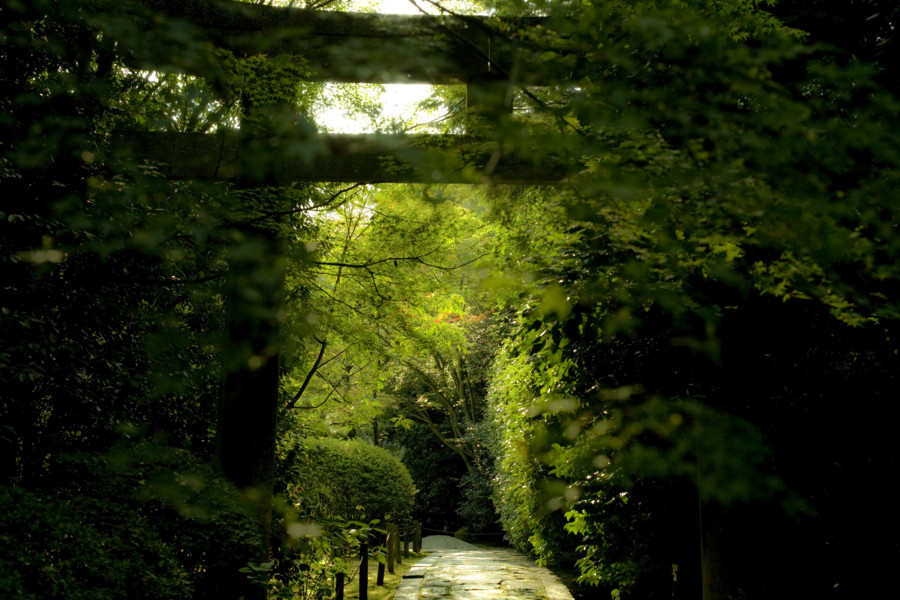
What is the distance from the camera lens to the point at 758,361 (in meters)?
4.42

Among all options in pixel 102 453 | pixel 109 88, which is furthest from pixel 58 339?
pixel 109 88

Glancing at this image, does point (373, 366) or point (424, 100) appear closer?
point (424, 100)

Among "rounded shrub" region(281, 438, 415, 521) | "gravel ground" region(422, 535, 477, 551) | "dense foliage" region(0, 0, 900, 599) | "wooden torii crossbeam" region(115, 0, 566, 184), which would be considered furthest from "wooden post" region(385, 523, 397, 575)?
"wooden torii crossbeam" region(115, 0, 566, 184)

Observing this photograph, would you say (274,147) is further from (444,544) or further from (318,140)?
(444,544)

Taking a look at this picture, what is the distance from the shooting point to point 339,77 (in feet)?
17.0

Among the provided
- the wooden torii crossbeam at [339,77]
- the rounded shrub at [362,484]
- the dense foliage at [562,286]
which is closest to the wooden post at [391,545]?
the rounded shrub at [362,484]

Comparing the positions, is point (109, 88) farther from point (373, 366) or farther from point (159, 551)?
point (373, 366)

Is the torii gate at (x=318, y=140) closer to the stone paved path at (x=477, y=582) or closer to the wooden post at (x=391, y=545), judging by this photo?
the stone paved path at (x=477, y=582)

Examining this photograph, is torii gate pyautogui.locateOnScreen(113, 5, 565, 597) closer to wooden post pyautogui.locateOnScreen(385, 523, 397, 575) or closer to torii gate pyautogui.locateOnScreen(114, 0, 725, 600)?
torii gate pyautogui.locateOnScreen(114, 0, 725, 600)

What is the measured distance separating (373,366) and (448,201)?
453 cm

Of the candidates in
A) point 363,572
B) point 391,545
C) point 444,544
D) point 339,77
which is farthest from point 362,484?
point 339,77

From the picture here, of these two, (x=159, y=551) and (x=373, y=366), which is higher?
(x=373, y=366)

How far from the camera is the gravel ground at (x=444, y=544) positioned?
18.2 meters

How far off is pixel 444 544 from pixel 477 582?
1045 cm
